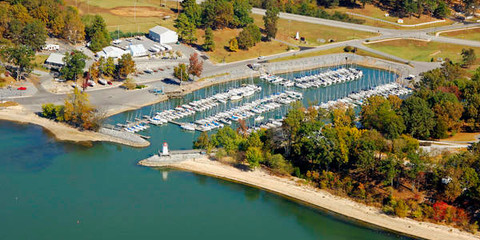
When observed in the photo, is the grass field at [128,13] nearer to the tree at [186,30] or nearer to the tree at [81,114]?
the tree at [186,30]

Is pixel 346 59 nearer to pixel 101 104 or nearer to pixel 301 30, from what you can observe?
pixel 301 30

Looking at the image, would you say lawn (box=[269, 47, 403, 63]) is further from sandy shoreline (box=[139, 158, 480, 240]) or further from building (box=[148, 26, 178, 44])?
sandy shoreline (box=[139, 158, 480, 240])

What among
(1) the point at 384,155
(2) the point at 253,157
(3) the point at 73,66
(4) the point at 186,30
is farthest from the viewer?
(4) the point at 186,30

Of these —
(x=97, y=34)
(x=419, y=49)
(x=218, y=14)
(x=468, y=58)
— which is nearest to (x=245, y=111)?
(x=97, y=34)

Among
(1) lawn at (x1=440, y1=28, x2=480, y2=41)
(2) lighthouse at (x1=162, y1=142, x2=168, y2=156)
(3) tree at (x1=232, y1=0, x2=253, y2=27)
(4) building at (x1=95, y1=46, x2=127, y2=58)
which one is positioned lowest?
(2) lighthouse at (x1=162, y1=142, x2=168, y2=156)

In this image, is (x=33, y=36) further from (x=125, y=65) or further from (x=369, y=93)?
(x=369, y=93)

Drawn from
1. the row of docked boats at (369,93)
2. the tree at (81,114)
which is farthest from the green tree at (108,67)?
the row of docked boats at (369,93)

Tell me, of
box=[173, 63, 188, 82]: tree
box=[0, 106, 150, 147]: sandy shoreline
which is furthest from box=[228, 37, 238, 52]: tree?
box=[0, 106, 150, 147]: sandy shoreline
